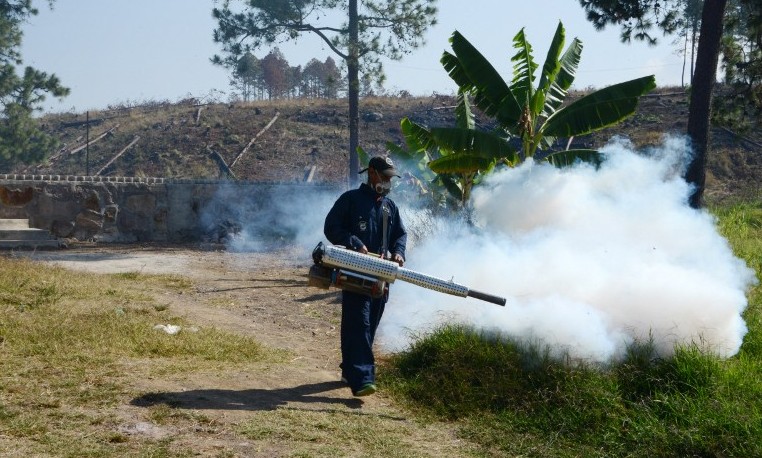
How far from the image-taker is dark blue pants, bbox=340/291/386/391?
258 inches

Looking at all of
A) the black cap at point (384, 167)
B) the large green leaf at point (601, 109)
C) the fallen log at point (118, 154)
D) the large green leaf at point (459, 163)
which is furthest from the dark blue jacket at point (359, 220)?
the fallen log at point (118, 154)

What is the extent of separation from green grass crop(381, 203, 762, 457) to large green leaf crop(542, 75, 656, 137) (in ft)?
18.6

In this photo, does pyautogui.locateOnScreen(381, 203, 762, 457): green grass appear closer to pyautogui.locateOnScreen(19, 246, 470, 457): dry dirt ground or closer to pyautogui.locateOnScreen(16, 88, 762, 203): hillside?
pyautogui.locateOnScreen(19, 246, 470, 457): dry dirt ground

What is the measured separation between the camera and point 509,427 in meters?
5.90

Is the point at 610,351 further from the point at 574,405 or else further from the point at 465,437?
the point at 465,437

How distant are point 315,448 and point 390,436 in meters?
0.67

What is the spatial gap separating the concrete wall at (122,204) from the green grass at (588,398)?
13005 millimetres

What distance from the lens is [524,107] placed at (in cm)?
1317

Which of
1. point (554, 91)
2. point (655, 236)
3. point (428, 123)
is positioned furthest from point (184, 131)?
point (655, 236)

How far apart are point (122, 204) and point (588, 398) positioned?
597 inches

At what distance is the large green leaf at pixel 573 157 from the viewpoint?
42.6 ft

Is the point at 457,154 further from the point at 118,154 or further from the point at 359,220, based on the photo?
the point at 118,154

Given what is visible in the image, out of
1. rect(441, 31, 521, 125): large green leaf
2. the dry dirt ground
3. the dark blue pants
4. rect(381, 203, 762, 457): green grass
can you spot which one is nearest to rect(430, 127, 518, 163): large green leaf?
rect(441, 31, 521, 125): large green leaf

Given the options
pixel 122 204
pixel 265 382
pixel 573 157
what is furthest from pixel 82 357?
pixel 122 204
